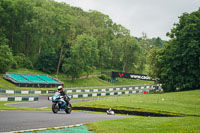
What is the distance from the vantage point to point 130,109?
28531mm

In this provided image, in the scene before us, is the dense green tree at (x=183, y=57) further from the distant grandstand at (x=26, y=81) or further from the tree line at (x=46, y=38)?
the tree line at (x=46, y=38)

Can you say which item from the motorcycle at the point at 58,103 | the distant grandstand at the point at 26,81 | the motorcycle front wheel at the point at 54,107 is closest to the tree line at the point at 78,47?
the distant grandstand at the point at 26,81

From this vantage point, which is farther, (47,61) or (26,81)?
(47,61)

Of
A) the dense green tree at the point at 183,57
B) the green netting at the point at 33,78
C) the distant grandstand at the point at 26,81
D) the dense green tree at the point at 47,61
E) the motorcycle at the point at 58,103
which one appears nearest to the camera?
the motorcycle at the point at 58,103

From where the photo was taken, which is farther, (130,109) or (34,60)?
(34,60)

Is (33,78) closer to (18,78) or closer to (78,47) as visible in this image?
(18,78)

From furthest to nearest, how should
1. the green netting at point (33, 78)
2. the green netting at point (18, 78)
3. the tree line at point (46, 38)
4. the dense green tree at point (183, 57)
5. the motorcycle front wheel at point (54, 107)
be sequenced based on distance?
1. the tree line at point (46, 38)
2. the green netting at point (33, 78)
3. the green netting at point (18, 78)
4. the dense green tree at point (183, 57)
5. the motorcycle front wheel at point (54, 107)

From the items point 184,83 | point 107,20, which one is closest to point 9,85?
point 184,83

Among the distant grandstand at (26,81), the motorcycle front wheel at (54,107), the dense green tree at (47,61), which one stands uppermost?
the dense green tree at (47,61)

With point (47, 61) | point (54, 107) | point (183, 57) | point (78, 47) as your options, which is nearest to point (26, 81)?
point (47, 61)

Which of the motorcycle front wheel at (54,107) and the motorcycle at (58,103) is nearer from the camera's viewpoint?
the motorcycle at (58,103)

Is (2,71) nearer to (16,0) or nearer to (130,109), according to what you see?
(16,0)

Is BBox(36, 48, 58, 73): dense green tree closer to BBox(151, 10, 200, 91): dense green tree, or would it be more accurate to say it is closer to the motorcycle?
BBox(151, 10, 200, 91): dense green tree

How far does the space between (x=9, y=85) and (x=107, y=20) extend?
242 feet
